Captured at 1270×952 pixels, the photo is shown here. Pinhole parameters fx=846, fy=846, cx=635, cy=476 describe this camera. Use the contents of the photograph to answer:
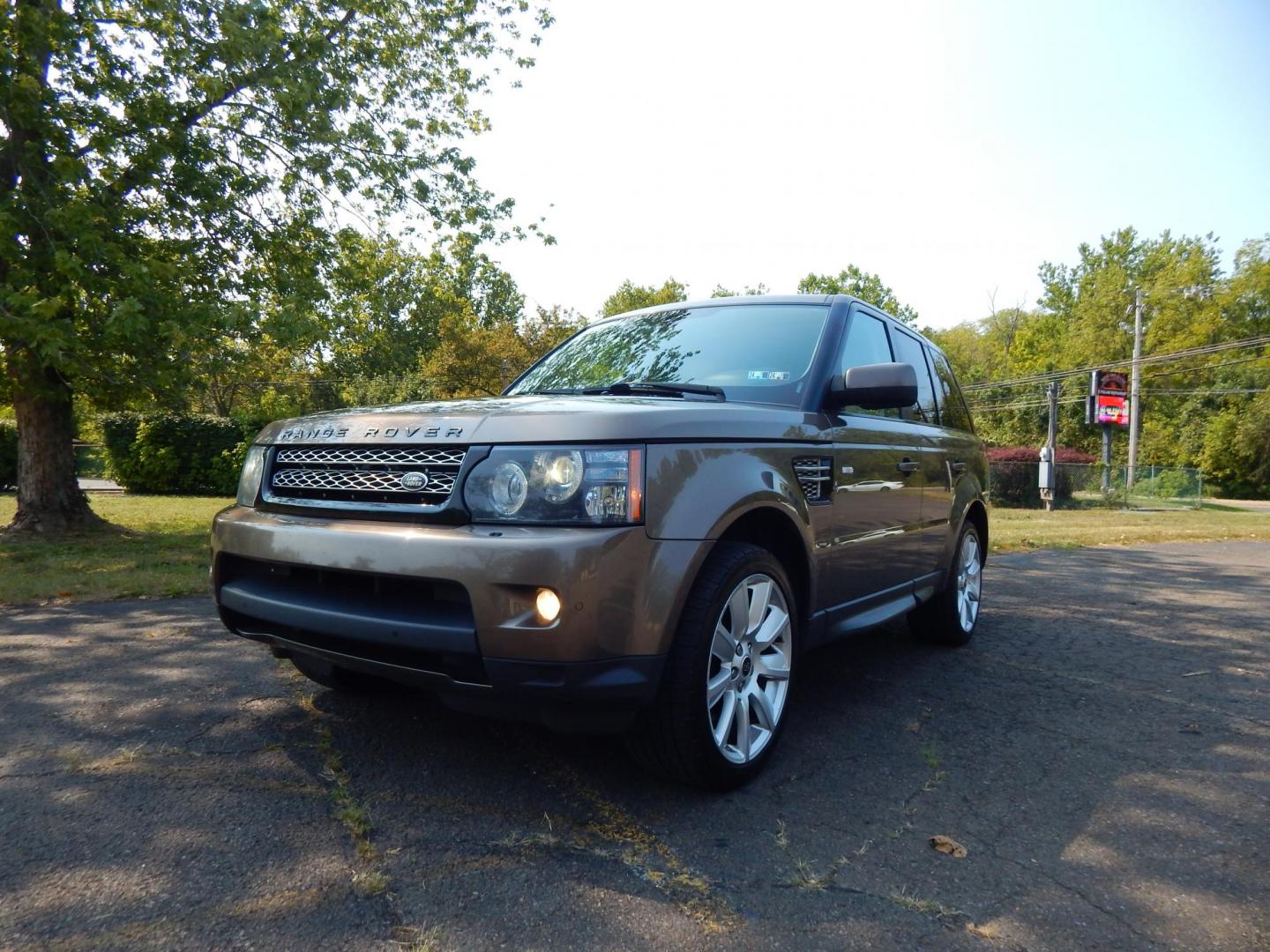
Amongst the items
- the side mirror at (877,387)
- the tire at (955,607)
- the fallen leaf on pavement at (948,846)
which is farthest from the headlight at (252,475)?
the tire at (955,607)

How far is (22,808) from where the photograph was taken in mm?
2488

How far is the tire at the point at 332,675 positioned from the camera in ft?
9.43

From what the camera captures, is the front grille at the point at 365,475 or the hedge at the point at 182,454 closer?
the front grille at the point at 365,475

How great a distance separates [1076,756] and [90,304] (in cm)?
931

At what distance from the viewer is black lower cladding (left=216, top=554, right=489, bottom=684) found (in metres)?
2.37

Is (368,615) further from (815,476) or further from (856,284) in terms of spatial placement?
(856,284)

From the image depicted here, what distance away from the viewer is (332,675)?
3.17 m

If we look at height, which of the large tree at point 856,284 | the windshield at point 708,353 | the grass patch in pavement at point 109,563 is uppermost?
the large tree at point 856,284

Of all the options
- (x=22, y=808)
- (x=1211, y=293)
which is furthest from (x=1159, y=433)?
(x=22, y=808)

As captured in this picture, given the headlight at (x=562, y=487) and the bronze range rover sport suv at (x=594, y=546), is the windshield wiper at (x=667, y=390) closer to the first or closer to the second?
the bronze range rover sport suv at (x=594, y=546)

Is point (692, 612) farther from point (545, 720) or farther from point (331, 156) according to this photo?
point (331, 156)

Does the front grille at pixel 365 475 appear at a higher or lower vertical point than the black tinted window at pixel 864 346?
lower

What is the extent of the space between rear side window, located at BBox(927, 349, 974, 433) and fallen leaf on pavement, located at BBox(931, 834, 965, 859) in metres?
3.13

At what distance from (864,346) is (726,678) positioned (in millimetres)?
2015
